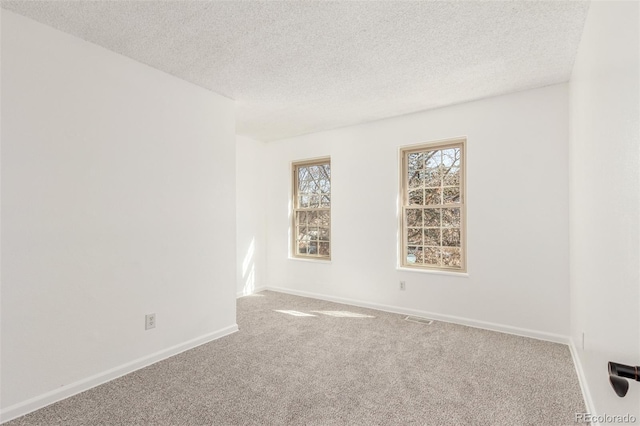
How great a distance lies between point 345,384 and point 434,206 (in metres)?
2.46

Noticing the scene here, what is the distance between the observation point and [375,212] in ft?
14.6

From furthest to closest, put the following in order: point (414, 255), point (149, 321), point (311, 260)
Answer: point (311, 260), point (414, 255), point (149, 321)

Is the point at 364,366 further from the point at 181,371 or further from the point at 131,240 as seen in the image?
the point at 131,240

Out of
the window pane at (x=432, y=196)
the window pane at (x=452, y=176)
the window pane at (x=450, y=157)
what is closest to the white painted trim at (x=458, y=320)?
the window pane at (x=432, y=196)

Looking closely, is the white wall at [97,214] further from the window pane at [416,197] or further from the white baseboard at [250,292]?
the window pane at [416,197]

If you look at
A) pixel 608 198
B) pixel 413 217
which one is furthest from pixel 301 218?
pixel 608 198

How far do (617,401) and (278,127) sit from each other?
435 cm

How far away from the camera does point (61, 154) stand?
2287 mm

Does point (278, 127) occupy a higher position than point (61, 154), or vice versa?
point (278, 127)

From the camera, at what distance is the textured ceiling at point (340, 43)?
2062 mm

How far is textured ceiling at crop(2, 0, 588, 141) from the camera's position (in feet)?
6.77

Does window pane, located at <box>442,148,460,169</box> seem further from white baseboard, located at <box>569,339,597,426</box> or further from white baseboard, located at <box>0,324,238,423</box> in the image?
white baseboard, located at <box>0,324,238,423</box>

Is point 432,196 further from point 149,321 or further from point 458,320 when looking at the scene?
point 149,321

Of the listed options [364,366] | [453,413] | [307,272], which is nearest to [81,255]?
[364,366]
